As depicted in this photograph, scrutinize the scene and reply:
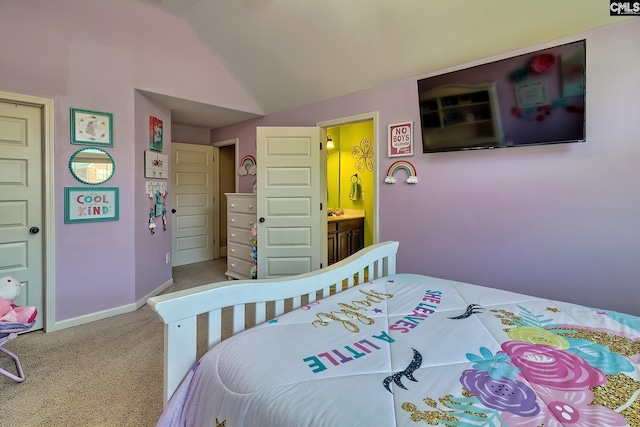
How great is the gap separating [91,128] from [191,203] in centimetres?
A: 230

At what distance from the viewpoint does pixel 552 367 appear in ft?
2.87

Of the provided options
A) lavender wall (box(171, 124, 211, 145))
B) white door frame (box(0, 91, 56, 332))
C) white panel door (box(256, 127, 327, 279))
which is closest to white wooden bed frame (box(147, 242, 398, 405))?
white panel door (box(256, 127, 327, 279))

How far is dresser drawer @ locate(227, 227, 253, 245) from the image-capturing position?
3855 mm

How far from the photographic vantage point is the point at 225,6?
9.64ft

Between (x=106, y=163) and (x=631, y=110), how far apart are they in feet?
13.4

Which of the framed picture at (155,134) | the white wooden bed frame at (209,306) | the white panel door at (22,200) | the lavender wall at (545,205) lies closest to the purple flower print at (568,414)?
the white wooden bed frame at (209,306)

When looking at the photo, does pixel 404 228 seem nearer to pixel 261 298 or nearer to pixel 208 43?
pixel 261 298

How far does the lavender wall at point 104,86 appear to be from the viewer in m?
2.42

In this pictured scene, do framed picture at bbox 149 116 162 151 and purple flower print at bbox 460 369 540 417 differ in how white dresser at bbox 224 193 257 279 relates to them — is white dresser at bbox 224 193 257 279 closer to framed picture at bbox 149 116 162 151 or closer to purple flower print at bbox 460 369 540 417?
framed picture at bbox 149 116 162 151

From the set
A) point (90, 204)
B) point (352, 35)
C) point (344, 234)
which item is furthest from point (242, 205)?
point (352, 35)

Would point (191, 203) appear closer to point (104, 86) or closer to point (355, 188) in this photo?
point (104, 86)

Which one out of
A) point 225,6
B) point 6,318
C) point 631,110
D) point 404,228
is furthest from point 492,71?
point 6,318

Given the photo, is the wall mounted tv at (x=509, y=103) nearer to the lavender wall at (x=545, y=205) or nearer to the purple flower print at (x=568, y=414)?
the lavender wall at (x=545, y=205)

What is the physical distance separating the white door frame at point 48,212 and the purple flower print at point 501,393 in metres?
3.15
